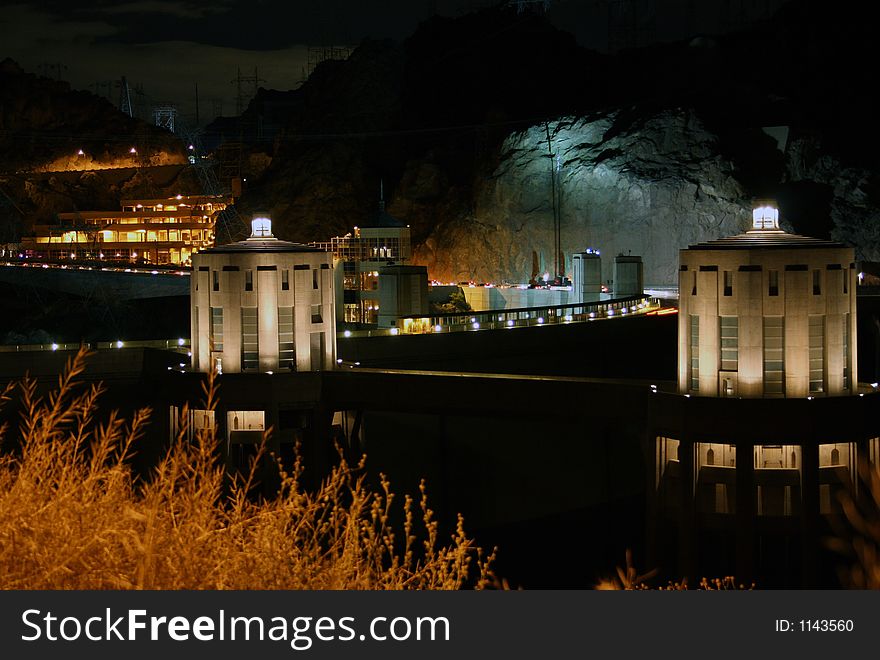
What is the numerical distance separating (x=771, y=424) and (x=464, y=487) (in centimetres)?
2056

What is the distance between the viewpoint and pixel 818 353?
37.5m

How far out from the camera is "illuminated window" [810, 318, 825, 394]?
37375 mm

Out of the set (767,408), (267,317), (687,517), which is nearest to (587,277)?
(267,317)

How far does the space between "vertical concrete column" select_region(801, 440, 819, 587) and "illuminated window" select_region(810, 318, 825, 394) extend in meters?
2.07

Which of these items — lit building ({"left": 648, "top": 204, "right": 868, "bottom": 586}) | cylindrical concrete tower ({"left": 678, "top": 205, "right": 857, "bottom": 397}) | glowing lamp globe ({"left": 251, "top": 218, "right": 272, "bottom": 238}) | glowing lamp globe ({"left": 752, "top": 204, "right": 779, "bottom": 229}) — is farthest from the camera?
glowing lamp globe ({"left": 251, "top": 218, "right": 272, "bottom": 238})

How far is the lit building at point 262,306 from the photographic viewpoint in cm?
4456

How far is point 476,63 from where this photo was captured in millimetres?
129375

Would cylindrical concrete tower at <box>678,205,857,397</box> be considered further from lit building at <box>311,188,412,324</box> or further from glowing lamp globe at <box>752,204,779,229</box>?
lit building at <box>311,188,412,324</box>

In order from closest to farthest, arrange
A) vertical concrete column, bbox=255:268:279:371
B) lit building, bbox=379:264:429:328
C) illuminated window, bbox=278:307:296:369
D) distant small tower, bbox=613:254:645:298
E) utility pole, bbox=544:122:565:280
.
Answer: vertical concrete column, bbox=255:268:279:371
illuminated window, bbox=278:307:296:369
lit building, bbox=379:264:429:328
distant small tower, bbox=613:254:645:298
utility pole, bbox=544:122:565:280

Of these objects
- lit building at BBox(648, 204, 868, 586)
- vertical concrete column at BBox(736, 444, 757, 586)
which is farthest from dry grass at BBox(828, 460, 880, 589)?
vertical concrete column at BBox(736, 444, 757, 586)

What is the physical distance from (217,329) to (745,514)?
2040 centimetres

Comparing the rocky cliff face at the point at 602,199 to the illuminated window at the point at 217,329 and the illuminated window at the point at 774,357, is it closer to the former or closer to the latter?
the illuminated window at the point at 217,329

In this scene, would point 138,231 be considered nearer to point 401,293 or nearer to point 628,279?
point 628,279

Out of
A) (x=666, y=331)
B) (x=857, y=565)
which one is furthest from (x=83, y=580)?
(x=666, y=331)
